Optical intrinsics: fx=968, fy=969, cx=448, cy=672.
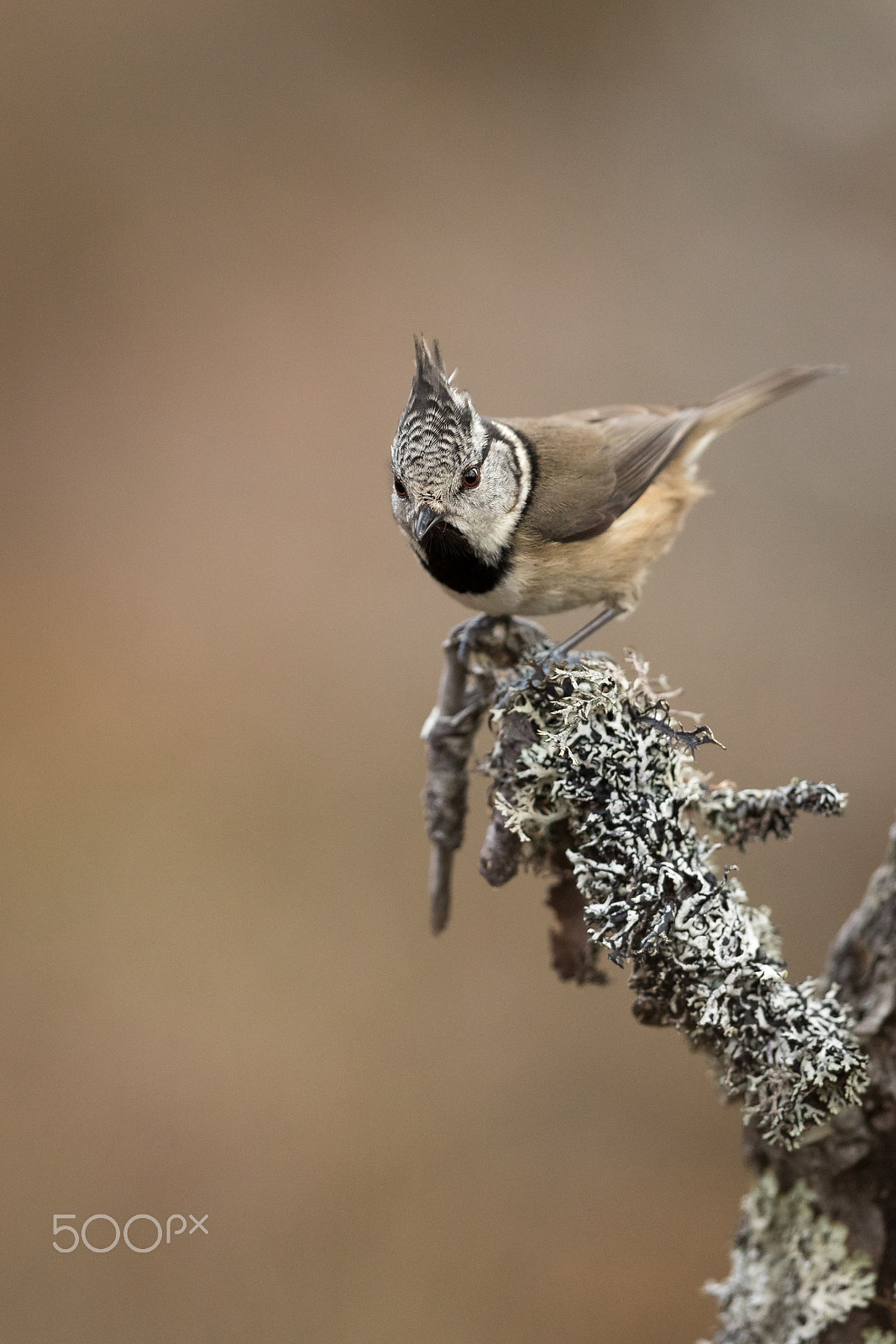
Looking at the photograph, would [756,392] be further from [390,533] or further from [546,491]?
[390,533]

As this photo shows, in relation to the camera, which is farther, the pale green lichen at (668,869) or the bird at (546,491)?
the bird at (546,491)

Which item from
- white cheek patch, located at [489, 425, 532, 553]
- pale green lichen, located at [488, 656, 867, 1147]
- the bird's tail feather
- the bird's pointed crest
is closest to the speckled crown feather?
the bird's pointed crest

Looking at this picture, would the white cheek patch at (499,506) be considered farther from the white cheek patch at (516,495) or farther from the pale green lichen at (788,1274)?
the pale green lichen at (788,1274)

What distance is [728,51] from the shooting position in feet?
6.28

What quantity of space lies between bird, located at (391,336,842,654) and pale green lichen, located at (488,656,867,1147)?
0.69 feet

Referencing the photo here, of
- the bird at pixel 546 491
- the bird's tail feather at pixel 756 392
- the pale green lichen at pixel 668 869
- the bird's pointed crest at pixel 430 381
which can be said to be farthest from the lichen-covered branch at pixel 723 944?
the bird's tail feather at pixel 756 392

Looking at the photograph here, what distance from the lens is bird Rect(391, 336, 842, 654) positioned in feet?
3.17

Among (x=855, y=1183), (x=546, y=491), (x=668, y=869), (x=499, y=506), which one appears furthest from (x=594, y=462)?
(x=855, y=1183)

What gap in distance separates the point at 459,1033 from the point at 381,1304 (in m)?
0.45

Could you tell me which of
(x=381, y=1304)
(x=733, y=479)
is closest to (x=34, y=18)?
(x=733, y=479)

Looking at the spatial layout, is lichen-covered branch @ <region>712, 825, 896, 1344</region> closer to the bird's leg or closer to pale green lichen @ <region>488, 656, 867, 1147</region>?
pale green lichen @ <region>488, 656, 867, 1147</region>

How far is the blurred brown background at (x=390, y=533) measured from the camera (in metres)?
1.69

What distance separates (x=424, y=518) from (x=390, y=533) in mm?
952

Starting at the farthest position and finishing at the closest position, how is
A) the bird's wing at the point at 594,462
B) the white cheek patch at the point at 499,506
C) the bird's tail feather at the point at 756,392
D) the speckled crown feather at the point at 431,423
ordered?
the bird's tail feather at the point at 756,392
the bird's wing at the point at 594,462
the white cheek patch at the point at 499,506
the speckled crown feather at the point at 431,423
